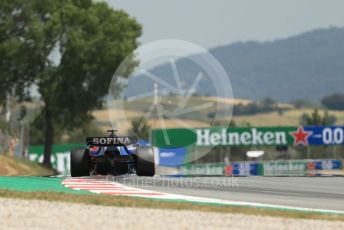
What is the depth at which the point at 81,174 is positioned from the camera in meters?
21.2

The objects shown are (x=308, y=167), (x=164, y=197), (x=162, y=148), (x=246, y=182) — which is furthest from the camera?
(x=162, y=148)

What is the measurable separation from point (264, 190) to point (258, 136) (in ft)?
158

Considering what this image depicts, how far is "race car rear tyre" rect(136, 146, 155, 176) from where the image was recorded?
2050 cm

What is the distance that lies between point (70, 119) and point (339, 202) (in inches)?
1657

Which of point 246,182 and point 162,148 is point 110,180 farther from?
point 162,148

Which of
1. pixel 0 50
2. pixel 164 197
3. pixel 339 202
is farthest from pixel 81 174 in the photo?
pixel 0 50

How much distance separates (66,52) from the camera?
187 ft

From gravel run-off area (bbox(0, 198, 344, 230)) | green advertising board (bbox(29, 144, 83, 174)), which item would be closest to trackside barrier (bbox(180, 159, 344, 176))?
green advertising board (bbox(29, 144, 83, 174))

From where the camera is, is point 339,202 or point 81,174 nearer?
point 339,202

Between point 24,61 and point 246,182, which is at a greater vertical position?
point 24,61

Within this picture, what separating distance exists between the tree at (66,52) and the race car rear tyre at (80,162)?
3500 centimetres

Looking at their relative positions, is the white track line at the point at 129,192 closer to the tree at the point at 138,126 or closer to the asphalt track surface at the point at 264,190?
the asphalt track surface at the point at 264,190

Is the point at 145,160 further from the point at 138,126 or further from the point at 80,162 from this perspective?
the point at 138,126

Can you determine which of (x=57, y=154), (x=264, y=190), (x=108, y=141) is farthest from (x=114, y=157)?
(x=57, y=154)
